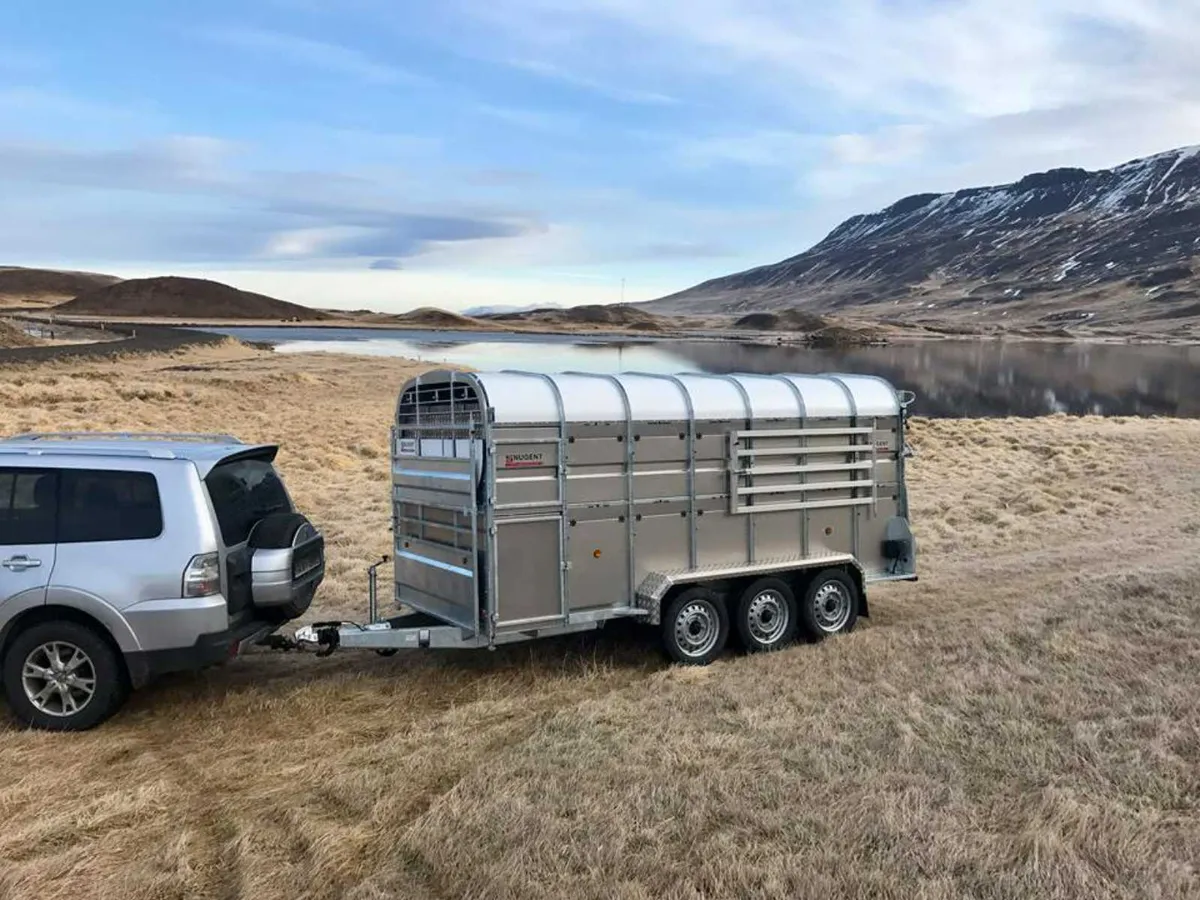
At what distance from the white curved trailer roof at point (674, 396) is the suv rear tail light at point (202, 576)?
7.94 feet

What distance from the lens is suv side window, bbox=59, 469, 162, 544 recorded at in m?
7.33

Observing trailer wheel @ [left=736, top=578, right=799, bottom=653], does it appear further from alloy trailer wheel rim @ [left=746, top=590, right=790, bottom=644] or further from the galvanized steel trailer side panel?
the galvanized steel trailer side panel

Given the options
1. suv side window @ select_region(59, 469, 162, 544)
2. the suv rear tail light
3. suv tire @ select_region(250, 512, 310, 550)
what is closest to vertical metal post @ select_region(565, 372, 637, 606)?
suv tire @ select_region(250, 512, 310, 550)

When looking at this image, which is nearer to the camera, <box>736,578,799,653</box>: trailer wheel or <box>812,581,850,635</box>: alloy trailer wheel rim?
A: <box>736,578,799,653</box>: trailer wheel

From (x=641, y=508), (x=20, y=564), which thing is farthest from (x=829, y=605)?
(x=20, y=564)

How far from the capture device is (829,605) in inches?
406

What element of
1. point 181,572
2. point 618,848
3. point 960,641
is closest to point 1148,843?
point 618,848

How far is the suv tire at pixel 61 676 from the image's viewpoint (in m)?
7.22

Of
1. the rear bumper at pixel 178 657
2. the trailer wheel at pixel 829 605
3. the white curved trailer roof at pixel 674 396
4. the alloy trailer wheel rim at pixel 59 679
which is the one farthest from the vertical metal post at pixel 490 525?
the trailer wheel at pixel 829 605

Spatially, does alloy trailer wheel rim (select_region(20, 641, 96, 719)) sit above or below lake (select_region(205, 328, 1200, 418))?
below

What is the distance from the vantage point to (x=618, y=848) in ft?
17.4

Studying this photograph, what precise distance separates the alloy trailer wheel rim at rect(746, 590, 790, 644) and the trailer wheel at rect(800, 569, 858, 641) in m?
0.29

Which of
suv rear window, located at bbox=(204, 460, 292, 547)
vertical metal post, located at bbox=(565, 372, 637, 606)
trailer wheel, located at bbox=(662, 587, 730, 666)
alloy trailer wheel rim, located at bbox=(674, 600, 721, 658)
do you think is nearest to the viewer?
suv rear window, located at bbox=(204, 460, 292, 547)

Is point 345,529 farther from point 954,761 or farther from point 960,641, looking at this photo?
point 954,761
